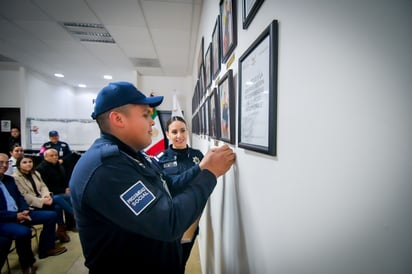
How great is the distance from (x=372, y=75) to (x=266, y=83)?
300mm

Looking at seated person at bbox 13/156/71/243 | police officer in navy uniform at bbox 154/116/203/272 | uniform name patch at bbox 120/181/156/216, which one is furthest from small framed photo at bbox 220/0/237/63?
seated person at bbox 13/156/71/243

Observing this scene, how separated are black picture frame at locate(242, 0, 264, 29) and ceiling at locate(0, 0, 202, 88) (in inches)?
82.5

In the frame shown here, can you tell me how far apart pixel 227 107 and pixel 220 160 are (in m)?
0.26

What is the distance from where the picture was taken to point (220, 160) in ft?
2.99

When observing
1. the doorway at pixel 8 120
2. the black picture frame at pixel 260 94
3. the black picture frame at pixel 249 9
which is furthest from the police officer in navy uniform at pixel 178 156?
the doorway at pixel 8 120

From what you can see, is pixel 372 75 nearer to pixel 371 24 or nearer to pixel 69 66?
pixel 371 24

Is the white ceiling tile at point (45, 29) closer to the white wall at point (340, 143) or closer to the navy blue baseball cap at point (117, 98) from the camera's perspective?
the navy blue baseball cap at point (117, 98)

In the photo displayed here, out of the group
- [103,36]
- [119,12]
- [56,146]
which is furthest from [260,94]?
[56,146]

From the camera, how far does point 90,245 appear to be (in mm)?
792

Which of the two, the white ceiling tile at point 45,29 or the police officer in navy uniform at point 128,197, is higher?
the white ceiling tile at point 45,29

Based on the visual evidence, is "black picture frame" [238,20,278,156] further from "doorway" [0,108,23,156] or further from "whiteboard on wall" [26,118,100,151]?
"doorway" [0,108,23,156]

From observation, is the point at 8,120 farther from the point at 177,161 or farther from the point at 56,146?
the point at 177,161

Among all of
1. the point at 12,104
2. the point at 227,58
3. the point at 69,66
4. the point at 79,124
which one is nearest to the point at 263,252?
the point at 227,58

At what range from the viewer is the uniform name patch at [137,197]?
63cm
